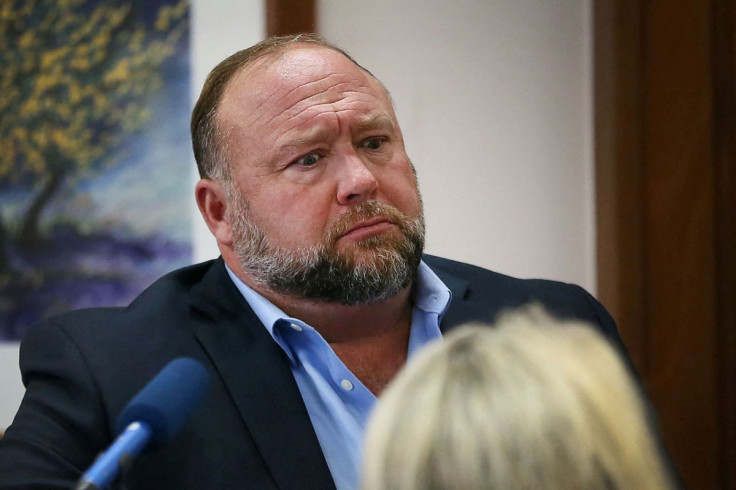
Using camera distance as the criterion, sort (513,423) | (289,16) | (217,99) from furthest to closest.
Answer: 1. (289,16)
2. (217,99)
3. (513,423)

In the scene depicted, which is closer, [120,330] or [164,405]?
[164,405]

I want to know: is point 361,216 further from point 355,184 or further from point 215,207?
point 215,207

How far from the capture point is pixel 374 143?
1.51 meters

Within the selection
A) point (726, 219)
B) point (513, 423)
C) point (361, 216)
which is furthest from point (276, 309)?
point (726, 219)

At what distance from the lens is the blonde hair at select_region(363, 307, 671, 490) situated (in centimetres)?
60

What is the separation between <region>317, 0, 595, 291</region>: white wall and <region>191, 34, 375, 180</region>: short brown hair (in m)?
0.39

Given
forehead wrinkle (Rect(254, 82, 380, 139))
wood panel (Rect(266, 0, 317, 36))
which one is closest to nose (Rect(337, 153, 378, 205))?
forehead wrinkle (Rect(254, 82, 380, 139))

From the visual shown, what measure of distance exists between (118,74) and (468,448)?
1553 mm

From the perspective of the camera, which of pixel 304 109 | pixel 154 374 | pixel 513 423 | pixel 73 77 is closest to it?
pixel 513 423

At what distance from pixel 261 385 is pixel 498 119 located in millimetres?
962

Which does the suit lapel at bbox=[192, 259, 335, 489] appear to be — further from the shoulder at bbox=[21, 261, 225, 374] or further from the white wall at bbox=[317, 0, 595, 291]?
the white wall at bbox=[317, 0, 595, 291]

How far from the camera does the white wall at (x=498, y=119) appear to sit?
6.42 feet

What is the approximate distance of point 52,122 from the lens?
195 cm

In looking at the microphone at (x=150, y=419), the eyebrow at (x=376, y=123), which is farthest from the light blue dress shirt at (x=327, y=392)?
the microphone at (x=150, y=419)
